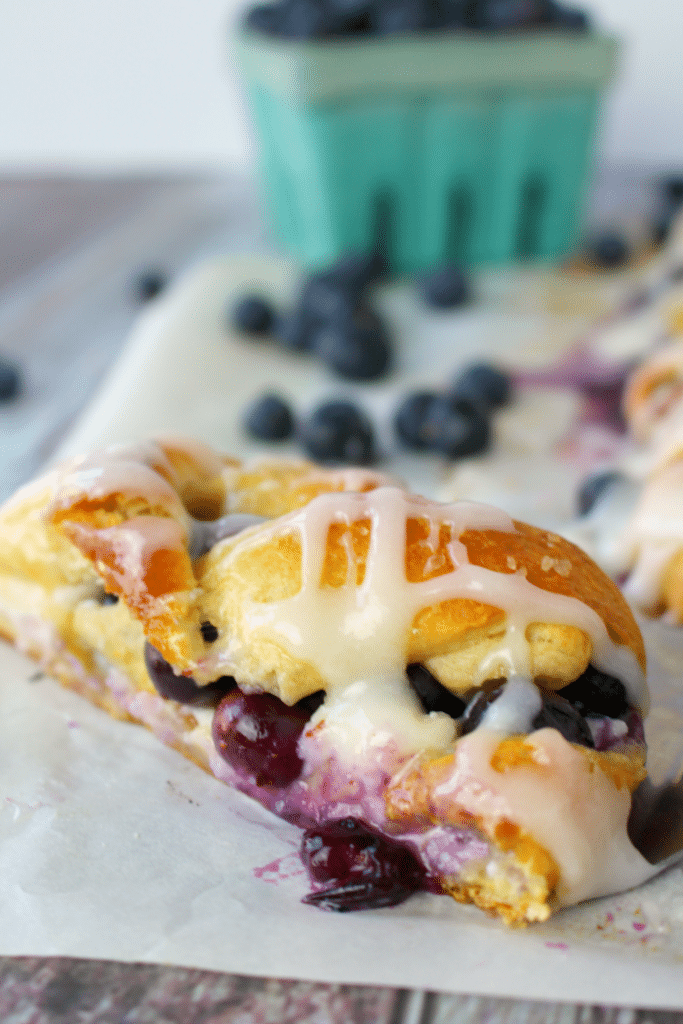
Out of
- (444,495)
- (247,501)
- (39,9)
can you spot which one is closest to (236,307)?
(444,495)

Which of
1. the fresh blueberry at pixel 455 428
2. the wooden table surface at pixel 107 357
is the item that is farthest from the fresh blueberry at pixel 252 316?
the fresh blueberry at pixel 455 428

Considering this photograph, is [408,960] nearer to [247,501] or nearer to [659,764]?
[659,764]

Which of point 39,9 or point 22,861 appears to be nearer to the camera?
point 22,861

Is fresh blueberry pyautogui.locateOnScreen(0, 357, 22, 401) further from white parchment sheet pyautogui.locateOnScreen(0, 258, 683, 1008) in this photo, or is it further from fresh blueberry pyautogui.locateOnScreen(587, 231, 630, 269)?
fresh blueberry pyautogui.locateOnScreen(587, 231, 630, 269)

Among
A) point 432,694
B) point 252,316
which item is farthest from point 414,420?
point 432,694

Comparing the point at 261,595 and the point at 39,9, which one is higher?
the point at 39,9

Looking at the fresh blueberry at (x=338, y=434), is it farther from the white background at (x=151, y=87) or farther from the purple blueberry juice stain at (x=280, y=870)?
the white background at (x=151, y=87)

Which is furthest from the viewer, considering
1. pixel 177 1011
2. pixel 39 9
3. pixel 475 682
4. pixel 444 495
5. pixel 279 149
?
pixel 39 9
